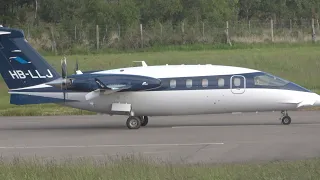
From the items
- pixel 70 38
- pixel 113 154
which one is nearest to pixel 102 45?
pixel 70 38

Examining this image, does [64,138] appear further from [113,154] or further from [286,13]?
[286,13]

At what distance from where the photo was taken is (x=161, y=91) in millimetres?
25188

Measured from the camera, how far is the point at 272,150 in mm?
18578

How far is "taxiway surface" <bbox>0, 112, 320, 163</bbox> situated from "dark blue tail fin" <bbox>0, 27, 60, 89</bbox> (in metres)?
1.69

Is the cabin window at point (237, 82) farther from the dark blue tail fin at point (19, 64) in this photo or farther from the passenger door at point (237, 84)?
the dark blue tail fin at point (19, 64)

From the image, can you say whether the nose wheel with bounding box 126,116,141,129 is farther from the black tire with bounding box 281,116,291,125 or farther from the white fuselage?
the black tire with bounding box 281,116,291,125

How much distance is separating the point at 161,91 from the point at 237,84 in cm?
246

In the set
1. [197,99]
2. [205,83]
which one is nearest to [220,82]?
[205,83]

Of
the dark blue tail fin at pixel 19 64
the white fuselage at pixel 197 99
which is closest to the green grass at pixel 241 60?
the dark blue tail fin at pixel 19 64

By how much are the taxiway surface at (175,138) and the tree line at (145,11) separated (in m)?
23.1

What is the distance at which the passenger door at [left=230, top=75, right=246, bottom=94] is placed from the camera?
81.9 feet

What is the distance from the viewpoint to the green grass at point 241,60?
4091cm

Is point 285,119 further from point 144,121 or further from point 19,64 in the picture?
point 19,64

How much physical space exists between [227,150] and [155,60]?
79.6 ft
